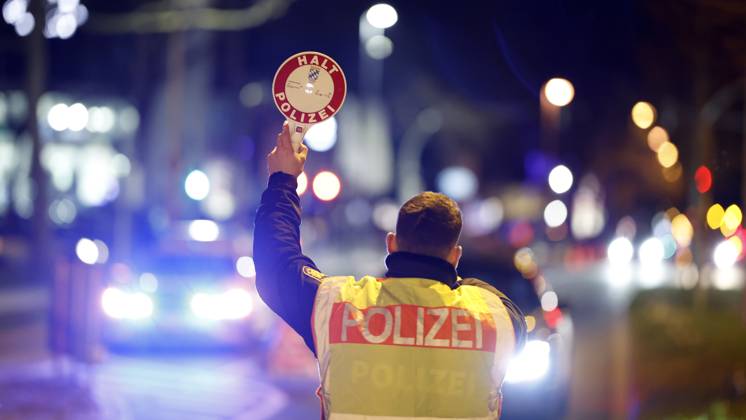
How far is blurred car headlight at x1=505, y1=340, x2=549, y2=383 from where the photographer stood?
8.79 meters

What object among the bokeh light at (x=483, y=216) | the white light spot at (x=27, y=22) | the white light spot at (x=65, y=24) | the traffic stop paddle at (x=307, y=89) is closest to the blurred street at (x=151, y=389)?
the traffic stop paddle at (x=307, y=89)

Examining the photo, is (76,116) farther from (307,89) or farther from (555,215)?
(307,89)

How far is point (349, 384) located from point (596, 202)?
129 ft

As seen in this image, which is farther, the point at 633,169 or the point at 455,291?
the point at 633,169

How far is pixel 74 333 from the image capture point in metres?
11.2

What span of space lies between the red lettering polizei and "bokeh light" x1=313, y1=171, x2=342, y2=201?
20830 millimetres

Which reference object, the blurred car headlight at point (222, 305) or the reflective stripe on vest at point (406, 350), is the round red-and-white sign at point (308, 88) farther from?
the blurred car headlight at point (222, 305)

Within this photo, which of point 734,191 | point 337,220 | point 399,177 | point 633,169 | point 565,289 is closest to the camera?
point 734,191

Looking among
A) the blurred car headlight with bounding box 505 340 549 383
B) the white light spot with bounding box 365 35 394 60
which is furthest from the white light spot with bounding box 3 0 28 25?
the white light spot with bounding box 365 35 394 60

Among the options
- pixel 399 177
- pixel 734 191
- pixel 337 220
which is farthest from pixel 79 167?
pixel 734 191

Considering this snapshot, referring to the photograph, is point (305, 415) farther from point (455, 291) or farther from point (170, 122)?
point (170, 122)

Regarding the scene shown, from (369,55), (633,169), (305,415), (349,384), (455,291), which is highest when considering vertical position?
(369,55)

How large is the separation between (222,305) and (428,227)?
1071cm

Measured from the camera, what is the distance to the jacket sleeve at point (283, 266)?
3.43m
